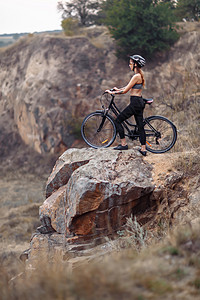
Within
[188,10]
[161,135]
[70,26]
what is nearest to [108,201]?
[161,135]

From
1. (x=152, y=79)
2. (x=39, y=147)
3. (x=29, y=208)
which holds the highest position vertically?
(x=152, y=79)

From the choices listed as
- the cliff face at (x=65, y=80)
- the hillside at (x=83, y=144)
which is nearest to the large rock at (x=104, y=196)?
the hillside at (x=83, y=144)

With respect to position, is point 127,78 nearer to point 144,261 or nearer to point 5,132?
point 5,132

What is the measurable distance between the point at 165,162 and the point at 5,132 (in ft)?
58.0

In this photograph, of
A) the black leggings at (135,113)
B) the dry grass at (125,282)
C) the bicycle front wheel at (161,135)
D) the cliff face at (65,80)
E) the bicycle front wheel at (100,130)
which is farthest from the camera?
the cliff face at (65,80)

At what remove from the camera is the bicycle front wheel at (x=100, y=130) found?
6.75 meters

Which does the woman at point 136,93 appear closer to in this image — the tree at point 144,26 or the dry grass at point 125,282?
the dry grass at point 125,282

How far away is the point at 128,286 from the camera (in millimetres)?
2807

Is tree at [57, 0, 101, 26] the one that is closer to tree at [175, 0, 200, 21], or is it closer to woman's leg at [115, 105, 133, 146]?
tree at [175, 0, 200, 21]

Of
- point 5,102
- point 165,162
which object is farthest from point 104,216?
point 5,102

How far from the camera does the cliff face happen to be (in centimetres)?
1808

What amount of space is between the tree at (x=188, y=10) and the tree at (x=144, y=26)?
2.47 meters

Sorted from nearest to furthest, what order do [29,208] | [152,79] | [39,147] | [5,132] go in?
[29,208]
[152,79]
[39,147]
[5,132]

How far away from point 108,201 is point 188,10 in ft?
63.0
